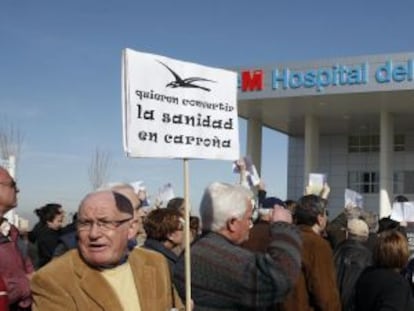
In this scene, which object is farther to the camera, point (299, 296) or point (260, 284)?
point (299, 296)

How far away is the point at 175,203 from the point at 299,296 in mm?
2065

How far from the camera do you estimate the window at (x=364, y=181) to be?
4106 centimetres

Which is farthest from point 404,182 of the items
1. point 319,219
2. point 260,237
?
point 260,237

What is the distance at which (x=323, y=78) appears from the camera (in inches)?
1224

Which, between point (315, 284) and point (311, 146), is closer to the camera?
point (315, 284)

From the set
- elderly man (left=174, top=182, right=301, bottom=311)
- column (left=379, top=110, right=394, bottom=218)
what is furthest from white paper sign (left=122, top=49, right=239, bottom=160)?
column (left=379, top=110, right=394, bottom=218)

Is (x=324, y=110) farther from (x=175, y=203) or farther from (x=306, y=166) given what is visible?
(x=175, y=203)

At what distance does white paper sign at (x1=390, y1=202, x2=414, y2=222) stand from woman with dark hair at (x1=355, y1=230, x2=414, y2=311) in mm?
6145

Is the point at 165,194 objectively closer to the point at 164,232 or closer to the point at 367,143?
the point at 164,232

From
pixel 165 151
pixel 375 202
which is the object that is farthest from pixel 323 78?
pixel 165 151

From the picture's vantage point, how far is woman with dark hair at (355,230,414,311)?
535 centimetres

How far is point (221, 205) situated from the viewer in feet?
13.0

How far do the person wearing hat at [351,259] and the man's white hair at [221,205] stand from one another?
2871 mm

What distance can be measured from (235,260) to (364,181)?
1535 inches
